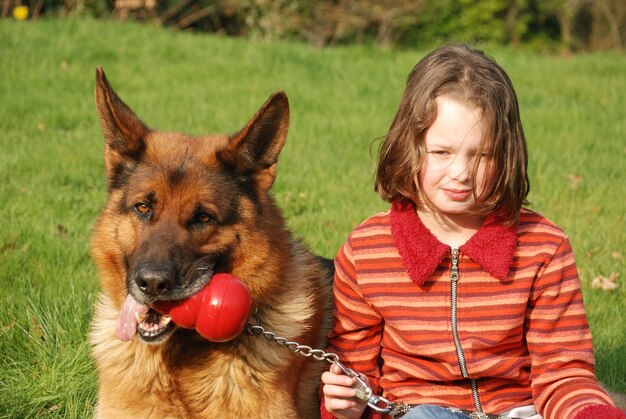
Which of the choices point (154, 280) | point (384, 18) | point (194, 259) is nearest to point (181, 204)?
point (194, 259)

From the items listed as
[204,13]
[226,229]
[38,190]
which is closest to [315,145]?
[38,190]

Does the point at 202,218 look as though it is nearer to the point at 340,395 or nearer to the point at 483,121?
the point at 340,395

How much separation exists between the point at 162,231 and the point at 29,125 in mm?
5623

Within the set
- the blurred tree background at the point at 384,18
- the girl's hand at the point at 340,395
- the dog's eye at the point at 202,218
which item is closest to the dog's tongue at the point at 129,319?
the dog's eye at the point at 202,218

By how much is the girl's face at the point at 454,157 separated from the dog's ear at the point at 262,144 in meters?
0.66

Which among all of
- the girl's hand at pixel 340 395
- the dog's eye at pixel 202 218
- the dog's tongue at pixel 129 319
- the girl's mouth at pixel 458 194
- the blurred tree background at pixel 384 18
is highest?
the girl's mouth at pixel 458 194

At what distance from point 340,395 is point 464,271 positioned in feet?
2.57

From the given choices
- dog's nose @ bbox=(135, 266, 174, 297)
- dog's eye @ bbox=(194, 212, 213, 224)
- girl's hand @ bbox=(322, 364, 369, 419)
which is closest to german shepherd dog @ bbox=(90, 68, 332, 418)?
dog's eye @ bbox=(194, 212, 213, 224)

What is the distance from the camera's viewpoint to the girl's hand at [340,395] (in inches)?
130

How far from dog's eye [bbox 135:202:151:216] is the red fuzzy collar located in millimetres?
1125

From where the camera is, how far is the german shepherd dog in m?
3.33

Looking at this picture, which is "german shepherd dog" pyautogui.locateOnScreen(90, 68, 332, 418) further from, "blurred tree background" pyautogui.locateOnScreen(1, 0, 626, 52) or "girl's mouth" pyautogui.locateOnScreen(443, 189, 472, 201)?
"blurred tree background" pyautogui.locateOnScreen(1, 0, 626, 52)

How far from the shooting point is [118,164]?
3.56m

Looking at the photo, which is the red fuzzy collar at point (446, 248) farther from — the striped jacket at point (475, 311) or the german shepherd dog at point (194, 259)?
the german shepherd dog at point (194, 259)
